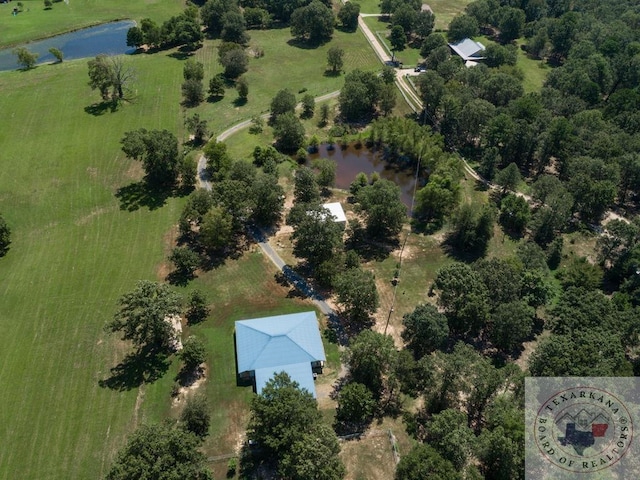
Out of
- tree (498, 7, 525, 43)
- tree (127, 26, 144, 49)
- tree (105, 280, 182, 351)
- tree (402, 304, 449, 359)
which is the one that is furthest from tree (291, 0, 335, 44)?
tree (402, 304, 449, 359)

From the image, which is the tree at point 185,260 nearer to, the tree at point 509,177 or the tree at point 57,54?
the tree at point 509,177

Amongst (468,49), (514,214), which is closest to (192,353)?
(514,214)

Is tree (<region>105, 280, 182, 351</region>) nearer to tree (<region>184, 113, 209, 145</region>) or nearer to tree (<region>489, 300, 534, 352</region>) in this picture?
tree (<region>489, 300, 534, 352</region>)

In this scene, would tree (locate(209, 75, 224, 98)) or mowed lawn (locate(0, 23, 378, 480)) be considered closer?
mowed lawn (locate(0, 23, 378, 480))

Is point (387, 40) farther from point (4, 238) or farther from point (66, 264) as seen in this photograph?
point (4, 238)

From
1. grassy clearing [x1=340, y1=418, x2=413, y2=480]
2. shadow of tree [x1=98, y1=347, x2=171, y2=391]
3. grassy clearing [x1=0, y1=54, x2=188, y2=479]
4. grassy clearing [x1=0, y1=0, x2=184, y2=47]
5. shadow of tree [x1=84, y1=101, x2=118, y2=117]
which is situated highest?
grassy clearing [x1=0, y1=0, x2=184, y2=47]

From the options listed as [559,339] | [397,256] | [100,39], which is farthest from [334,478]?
[100,39]
